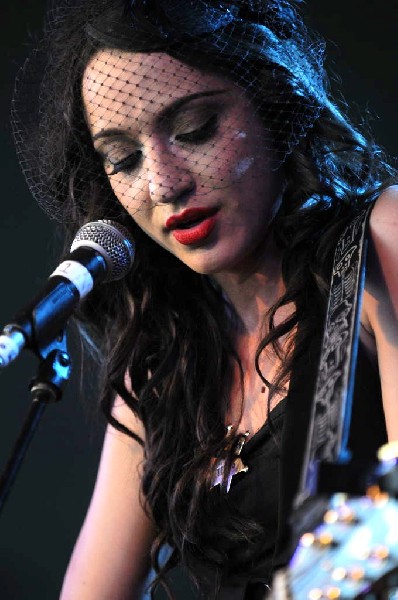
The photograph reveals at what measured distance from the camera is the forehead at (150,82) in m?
1.76

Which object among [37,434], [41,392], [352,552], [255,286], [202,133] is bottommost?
[352,552]

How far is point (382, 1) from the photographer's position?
2.47 metres

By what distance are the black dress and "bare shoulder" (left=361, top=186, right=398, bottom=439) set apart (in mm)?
66

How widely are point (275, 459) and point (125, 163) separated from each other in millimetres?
642

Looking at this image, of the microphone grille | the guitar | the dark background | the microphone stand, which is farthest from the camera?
the dark background

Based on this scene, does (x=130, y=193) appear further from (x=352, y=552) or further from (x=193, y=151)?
(x=352, y=552)

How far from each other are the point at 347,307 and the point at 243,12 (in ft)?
2.43

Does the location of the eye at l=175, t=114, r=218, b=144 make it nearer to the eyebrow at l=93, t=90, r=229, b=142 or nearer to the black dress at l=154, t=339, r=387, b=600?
the eyebrow at l=93, t=90, r=229, b=142

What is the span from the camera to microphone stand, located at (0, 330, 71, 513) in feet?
3.94

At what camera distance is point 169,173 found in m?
1.76

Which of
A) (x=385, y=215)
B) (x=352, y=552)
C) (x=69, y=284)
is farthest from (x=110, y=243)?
(x=352, y=552)

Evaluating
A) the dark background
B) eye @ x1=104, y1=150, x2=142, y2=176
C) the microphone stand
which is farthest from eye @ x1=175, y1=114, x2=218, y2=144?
the dark background

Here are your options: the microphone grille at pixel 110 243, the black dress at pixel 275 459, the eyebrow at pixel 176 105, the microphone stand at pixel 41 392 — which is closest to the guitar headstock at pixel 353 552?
the microphone stand at pixel 41 392

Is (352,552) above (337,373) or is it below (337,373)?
below
